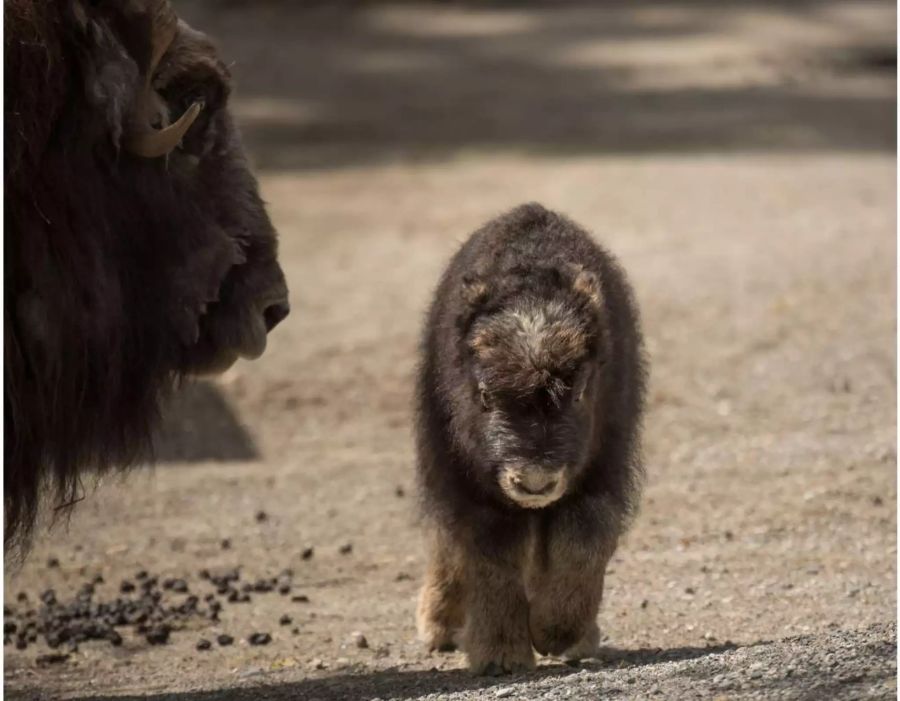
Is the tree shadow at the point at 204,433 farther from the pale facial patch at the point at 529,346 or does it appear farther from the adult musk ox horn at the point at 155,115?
the pale facial patch at the point at 529,346

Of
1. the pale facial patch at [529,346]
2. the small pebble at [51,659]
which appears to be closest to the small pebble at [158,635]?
the small pebble at [51,659]

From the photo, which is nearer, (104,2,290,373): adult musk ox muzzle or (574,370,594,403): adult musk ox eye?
(574,370,594,403): adult musk ox eye

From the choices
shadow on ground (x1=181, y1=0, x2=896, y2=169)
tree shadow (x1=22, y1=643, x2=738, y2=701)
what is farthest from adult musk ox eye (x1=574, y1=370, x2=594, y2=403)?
shadow on ground (x1=181, y1=0, x2=896, y2=169)

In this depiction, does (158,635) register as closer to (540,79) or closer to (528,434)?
(528,434)

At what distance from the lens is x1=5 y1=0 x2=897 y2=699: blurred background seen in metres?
6.27

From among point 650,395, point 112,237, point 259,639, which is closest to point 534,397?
point 112,237

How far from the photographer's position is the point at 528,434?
5094 mm

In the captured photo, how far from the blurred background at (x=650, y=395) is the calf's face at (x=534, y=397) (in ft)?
2.41

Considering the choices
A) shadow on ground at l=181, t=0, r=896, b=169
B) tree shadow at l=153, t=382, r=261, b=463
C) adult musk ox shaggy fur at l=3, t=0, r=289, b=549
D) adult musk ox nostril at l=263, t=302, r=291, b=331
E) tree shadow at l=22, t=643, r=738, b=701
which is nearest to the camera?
adult musk ox shaggy fur at l=3, t=0, r=289, b=549

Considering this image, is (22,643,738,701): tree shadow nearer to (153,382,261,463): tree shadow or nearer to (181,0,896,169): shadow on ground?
(153,382,261,463): tree shadow

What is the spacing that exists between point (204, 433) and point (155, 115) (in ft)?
12.3

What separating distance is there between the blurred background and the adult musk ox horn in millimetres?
1115

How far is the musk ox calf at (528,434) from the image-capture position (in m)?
5.11

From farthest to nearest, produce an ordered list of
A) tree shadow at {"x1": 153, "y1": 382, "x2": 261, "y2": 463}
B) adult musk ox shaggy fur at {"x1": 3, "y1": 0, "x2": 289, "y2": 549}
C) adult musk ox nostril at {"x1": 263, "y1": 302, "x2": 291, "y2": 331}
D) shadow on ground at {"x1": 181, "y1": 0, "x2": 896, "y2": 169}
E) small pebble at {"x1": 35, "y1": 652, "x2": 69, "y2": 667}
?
shadow on ground at {"x1": 181, "y1": 0, "x2": 896, "y2": 169}
tree shadow at {"x1": 153, "y1": 382, "x2": 261, "y2": 463}
small pebble at {"x1": 35, "y1": 652, "x2": 69, "y2": 667}
adult musk ox nostril at {"x1": 263, "y1": 302, "x2": 291, "y2": 331}
adult musk ox shaggy fur at {"x1": 3, "y1": 0, "x2": 289, "y2": 549}
